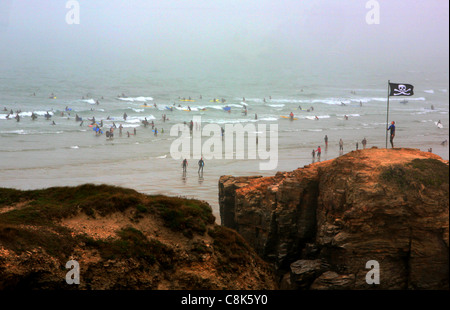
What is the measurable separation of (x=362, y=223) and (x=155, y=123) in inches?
2299

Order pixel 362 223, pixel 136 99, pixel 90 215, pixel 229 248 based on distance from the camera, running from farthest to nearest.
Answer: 1. pixel 136 99
2. pixel 362 223
3. pixel 90 215
4. pixel 229 248

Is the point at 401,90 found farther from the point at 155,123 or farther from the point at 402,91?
the point at 155,123

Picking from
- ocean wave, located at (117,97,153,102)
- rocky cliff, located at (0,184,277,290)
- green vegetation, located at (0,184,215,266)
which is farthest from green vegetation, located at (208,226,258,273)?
ocean wave, located at (117,97,153,102)

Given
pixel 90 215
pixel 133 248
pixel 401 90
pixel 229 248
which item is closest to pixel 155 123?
pixel 401 90

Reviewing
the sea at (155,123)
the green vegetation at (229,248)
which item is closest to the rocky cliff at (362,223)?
the green vegetation at (229,248)

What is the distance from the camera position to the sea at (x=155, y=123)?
35906 millimetres

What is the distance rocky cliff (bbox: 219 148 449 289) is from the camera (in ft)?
49.8

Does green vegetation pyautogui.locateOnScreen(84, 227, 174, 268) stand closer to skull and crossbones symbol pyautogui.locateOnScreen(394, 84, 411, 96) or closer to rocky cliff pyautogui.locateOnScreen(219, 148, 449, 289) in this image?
rocky cliff pyautogui.locateOnScreen(219, 148, 449, 289)

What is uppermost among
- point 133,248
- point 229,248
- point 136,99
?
point 136,99

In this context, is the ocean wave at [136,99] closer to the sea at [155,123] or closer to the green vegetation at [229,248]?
the sea at [155,123]

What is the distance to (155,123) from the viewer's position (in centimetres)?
7194
